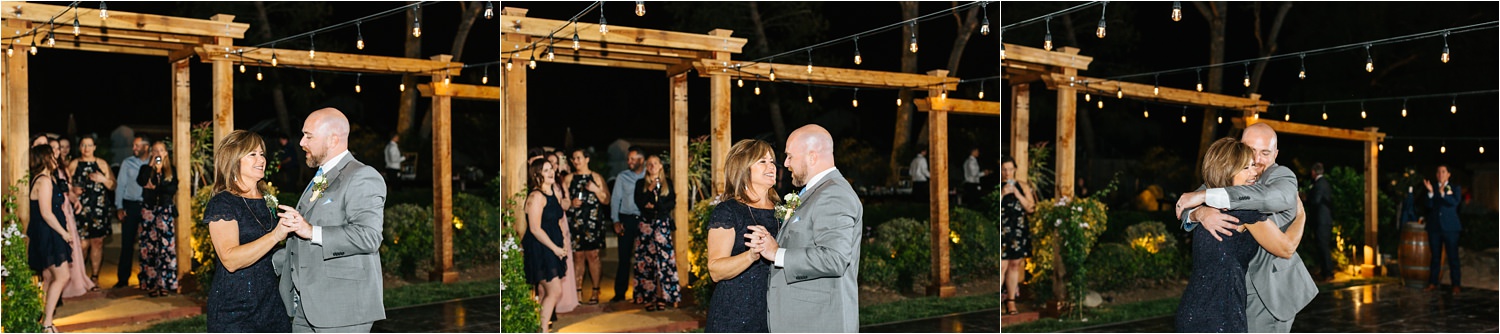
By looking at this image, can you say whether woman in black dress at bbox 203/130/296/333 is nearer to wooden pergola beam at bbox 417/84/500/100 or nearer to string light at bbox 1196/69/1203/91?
wooden pergola beam at bbox 417/84/500/100

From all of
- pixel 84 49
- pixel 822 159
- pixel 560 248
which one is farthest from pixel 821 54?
pixel 84 49

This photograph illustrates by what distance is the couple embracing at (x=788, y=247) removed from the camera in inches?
157

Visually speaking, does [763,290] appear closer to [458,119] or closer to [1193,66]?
[458,119]

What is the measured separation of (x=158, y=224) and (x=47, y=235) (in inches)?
21.2

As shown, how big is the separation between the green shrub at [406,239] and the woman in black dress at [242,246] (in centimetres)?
150

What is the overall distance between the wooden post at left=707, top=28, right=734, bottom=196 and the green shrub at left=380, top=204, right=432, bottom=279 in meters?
1.47

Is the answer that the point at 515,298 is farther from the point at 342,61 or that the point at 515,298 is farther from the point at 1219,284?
the point at 1219,284

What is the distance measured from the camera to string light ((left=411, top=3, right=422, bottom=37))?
5961mm

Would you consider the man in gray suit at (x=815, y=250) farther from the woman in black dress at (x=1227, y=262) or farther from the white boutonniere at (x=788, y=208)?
the woman in black dress at (x=1227, y=262)

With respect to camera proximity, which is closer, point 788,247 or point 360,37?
point 788,247

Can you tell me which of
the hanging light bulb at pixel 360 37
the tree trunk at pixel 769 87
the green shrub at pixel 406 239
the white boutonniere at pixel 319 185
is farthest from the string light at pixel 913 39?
the white boutonniere at pixel 319 185

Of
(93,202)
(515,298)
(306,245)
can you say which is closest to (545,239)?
(515,298)

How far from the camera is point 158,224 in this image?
6246 mm

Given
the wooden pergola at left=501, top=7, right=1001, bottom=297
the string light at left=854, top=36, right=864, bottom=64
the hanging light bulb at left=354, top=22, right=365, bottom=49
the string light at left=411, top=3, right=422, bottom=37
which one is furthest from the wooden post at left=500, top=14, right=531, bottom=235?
the string light at left=854, top=36, right=864, bottom=64
